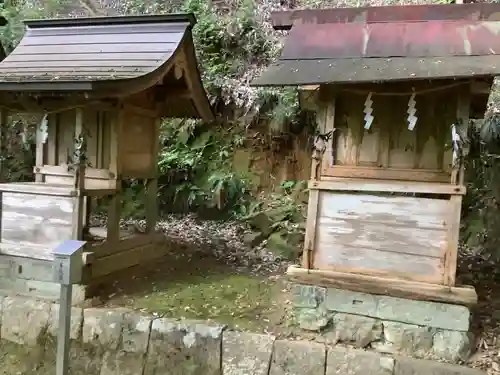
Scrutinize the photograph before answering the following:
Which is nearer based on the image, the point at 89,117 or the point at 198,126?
the point at 89,117

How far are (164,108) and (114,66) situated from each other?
4.81 feet

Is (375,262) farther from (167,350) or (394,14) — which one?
(394,14)

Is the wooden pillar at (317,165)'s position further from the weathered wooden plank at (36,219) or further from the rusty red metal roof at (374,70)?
the weathered wooden plank at (36,219)

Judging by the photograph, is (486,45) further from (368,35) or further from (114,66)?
(114,66)

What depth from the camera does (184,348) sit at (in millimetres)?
5082

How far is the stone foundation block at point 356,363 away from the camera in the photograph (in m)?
4.53

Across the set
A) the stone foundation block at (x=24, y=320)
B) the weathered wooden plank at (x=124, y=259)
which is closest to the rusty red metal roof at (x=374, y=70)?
the weathered wooden plank at (x=124, y=259)

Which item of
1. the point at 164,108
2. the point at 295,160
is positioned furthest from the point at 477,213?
the point at 164,108

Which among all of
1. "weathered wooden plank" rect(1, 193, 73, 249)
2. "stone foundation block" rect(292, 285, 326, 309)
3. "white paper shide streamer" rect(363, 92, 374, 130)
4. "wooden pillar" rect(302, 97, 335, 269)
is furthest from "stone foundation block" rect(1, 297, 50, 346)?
"white paper shide streamer" rect(363, 92, 374, 130)

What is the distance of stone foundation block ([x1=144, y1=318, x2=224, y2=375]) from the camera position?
5.00 metres

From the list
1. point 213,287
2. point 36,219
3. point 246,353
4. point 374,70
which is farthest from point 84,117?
point 374,70

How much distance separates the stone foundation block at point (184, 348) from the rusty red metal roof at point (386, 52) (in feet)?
8.49

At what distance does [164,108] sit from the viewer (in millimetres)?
7266

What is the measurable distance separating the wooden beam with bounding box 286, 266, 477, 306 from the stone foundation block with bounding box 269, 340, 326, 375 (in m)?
0.61
